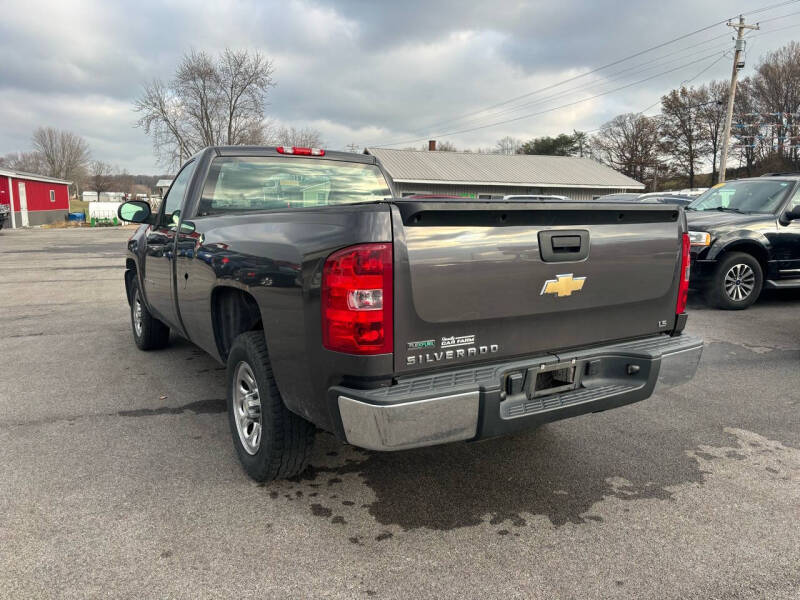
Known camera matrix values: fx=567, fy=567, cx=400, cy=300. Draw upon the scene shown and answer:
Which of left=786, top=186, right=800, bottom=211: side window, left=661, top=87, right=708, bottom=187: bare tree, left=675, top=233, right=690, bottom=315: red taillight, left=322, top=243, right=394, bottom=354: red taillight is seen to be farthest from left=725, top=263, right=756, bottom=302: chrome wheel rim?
left=661, top=87, right=708, bottom=187: bare tree

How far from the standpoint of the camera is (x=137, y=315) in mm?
5996

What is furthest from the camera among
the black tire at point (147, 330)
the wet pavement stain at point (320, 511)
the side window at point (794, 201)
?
the side window at point (794, 201)

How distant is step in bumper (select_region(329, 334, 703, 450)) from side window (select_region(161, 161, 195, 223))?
2840mm

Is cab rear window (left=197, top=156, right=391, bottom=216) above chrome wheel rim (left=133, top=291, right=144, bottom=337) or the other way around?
above

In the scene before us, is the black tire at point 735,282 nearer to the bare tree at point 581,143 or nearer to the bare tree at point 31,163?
the bare tree at point 581,143

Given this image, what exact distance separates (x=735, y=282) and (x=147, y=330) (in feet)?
25.1

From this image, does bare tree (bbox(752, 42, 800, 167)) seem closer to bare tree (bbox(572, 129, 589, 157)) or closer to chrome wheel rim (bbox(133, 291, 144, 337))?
bare tree (bbox(572, 129, 589, 157))

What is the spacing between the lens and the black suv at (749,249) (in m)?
7.79

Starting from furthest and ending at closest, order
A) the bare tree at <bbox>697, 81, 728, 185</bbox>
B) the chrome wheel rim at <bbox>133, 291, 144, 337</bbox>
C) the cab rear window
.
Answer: the bare tree at <bbox>697, 81, 728, 185</bbox>, the chrome wheel rim at <bbox>133, 291, 144, 337</bbox>, the cab rear window

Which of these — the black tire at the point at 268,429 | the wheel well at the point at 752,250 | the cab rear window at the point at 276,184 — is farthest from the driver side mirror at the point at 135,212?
the wheel well at the point at 752,250

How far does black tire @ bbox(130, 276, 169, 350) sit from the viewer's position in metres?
5.68

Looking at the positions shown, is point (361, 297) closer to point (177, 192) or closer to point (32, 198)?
point (177, 192)

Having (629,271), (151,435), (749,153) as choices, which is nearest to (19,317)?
(151,435)

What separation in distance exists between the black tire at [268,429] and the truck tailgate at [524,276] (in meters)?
0.84
